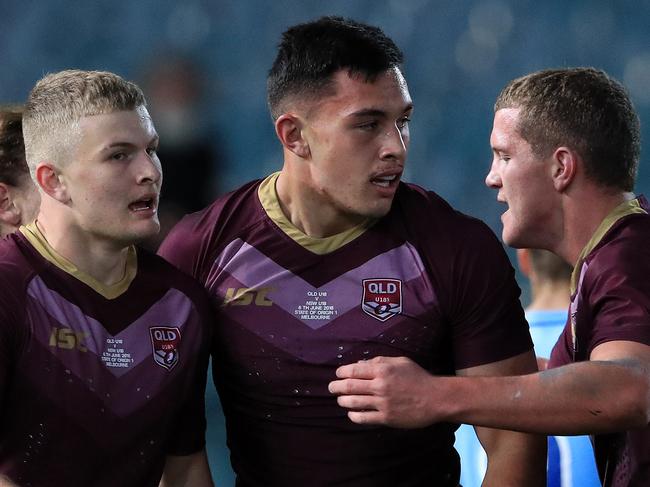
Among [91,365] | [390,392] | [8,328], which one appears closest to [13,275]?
[8,328]

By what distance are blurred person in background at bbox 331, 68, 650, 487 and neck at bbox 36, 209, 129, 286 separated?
66 centimetres

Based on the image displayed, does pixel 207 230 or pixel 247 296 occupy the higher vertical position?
pixel 207 230

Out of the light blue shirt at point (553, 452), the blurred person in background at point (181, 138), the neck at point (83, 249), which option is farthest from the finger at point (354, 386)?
the blurred person in background at point (181, 138)

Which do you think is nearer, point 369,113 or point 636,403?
point 636,403

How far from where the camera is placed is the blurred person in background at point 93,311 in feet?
8.34

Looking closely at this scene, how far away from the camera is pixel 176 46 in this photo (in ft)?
19.4

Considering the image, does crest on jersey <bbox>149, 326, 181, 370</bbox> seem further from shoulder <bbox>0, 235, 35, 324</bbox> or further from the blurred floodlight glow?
the blurred floodlight glow

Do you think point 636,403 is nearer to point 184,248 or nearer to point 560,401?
point 560,401

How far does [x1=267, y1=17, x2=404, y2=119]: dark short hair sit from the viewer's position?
287 cm

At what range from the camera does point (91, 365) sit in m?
2.61

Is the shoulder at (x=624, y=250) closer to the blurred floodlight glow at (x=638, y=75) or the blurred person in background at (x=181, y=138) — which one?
the blurred person in background at (x=181, y=138)

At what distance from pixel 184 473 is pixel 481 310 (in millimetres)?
816

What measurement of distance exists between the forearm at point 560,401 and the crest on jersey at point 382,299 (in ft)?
1.68

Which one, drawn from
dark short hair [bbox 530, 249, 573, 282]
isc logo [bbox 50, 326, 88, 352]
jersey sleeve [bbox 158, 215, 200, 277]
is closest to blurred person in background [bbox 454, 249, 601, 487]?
dark short hair [bbox 530, 249, 573, 282]
